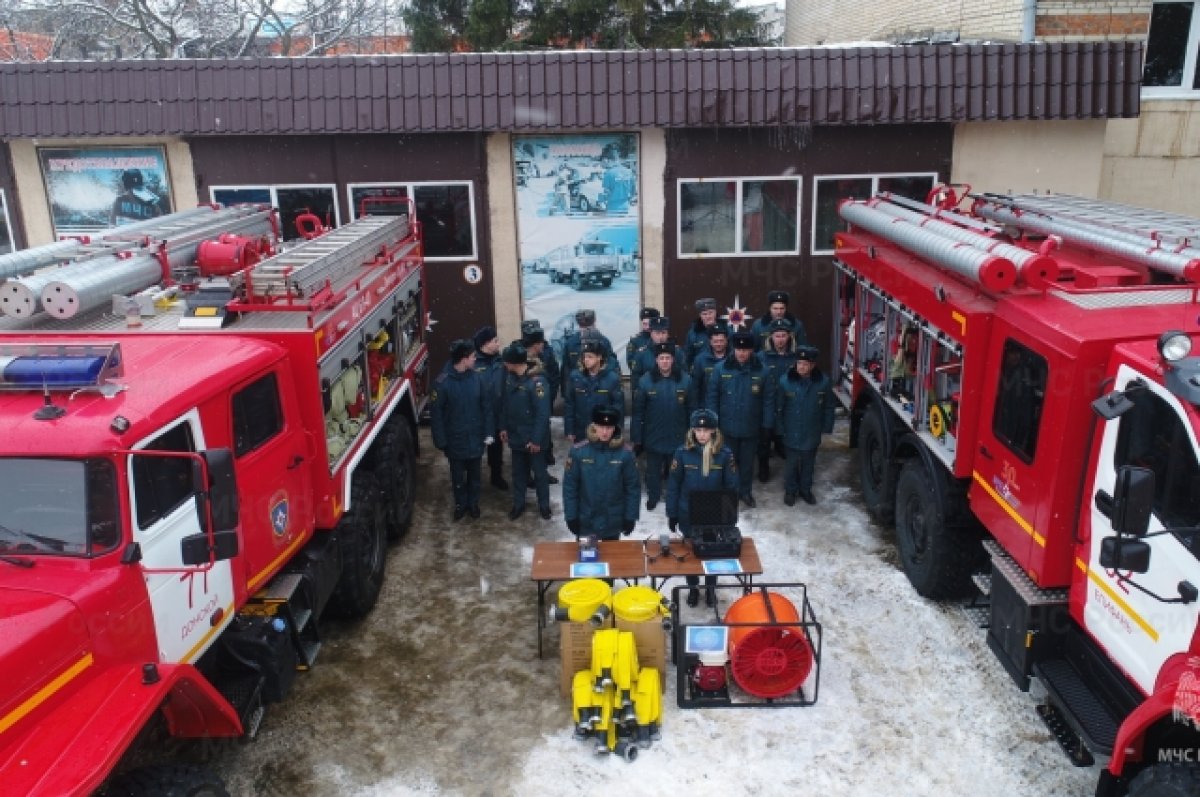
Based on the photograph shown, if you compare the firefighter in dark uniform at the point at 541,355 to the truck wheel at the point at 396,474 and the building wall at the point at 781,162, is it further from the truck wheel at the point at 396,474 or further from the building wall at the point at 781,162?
the building wall at the point at 781,162

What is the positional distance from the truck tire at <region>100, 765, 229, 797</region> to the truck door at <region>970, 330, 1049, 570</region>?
181 inches

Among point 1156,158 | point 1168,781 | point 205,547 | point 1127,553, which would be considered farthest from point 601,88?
point 1168,781

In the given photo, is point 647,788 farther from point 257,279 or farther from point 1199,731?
point 257,279

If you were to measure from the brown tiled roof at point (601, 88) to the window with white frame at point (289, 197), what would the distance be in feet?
2.96

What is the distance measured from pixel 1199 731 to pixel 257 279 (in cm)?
579

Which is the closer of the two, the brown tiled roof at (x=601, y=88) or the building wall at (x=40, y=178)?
the brown tiled roof at (x=601, y=88)

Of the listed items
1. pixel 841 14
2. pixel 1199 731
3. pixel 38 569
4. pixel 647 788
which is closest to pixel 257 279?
pixel 38 569

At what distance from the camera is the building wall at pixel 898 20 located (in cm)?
1188

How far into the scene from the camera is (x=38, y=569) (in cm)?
428

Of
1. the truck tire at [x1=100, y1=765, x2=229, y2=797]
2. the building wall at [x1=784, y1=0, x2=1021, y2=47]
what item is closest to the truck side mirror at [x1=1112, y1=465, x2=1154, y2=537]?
the truck tire at [x1=100, y1=765, x2=229, y2=797]

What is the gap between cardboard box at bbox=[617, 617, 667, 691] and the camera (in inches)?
242

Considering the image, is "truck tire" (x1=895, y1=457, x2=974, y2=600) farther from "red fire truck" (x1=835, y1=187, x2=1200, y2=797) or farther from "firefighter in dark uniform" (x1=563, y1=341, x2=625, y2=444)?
"firefighter in dark uniform" (x1=563, y1=341, x2=625, y2=444)

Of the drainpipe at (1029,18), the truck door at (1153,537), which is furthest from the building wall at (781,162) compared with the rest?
the truck door at (1153,537)

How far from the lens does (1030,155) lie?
37.8ft
